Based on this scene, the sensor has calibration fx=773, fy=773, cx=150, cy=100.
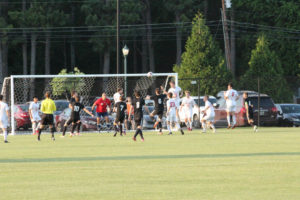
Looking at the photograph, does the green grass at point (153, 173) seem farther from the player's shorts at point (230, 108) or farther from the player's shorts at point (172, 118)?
the player's shorts at point (230, 108)

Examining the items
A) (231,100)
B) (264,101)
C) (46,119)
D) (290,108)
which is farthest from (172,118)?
(290,108)

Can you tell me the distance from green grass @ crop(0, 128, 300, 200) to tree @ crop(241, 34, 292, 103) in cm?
2700

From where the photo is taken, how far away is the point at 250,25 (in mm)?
76500

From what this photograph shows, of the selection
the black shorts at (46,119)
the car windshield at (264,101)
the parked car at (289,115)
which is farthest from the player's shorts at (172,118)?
the parked car at (289,115)

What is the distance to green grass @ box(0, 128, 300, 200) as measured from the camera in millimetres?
10992

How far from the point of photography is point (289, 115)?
40.8 m

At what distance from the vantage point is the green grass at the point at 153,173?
10992mm

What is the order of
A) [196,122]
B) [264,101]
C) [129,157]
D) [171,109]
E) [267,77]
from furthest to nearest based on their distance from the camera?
[267,77]
[196,122]
[264,101]
[171,109]
[129,157]

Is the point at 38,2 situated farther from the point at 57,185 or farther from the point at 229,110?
the point at 57,185

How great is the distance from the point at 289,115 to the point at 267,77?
6.77 m

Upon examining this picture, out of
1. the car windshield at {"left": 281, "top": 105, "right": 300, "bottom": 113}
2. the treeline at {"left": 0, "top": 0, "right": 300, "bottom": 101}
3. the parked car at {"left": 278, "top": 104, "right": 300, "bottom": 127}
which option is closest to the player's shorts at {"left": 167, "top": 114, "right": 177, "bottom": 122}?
the parked car at {"left": 278, "top": 104, "right": 300, "bottom": 127}

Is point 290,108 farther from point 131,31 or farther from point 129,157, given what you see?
point 131,31

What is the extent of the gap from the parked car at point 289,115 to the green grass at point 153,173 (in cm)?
1997

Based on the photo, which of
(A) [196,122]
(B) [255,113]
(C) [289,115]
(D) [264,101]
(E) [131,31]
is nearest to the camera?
(B) [255,113]
